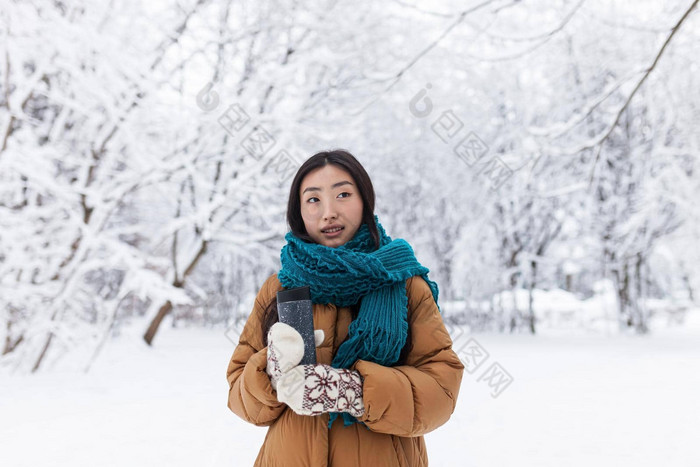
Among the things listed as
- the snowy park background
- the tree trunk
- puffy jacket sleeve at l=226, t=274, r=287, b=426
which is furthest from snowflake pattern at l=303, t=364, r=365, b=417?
the tree trunk

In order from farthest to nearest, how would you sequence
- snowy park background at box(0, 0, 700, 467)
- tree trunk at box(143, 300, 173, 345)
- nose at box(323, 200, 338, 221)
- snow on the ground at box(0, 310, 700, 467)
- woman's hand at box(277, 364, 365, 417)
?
tree trunk at box(143, 300, 173, 345) → snowy park background at box(0, 0, 700, 467) → snow on the ground at box(0, 310, 700, 467) → nose at box(323, 200, 338, 221) → woman's hand at box(277, 364, 365, 417)

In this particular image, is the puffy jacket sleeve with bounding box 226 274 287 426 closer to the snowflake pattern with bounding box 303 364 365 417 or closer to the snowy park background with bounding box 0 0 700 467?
the snowflake pattern with bounding box 303 364 365 417

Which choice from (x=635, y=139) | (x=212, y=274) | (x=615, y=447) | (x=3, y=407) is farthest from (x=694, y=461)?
(x=212, y=274)

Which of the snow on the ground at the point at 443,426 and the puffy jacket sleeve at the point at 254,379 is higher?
the puffy jacket sleeve at the point at 254,379

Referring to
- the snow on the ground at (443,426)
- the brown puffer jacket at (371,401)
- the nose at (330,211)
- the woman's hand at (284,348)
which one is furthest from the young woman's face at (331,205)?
the snow on the ground at (443,426)

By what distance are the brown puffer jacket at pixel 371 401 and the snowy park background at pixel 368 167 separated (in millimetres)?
2290

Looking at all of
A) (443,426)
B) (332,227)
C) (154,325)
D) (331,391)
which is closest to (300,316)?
(331,391)

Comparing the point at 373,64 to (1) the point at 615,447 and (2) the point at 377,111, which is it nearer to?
(2) the point at 377,111

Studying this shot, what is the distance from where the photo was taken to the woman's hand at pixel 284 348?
1127 millimetres

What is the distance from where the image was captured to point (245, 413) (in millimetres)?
1324

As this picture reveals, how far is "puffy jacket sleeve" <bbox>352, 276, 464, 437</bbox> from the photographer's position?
46.2 inches

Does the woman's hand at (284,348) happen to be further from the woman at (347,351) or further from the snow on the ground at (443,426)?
the snow on the ground at (443,426)

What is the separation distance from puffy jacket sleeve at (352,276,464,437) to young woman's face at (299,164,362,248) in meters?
0.26

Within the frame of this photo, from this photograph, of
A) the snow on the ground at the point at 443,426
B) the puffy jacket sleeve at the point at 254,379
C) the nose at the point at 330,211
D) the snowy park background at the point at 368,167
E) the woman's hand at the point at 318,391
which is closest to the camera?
the woman's hand at the point at 318,391
